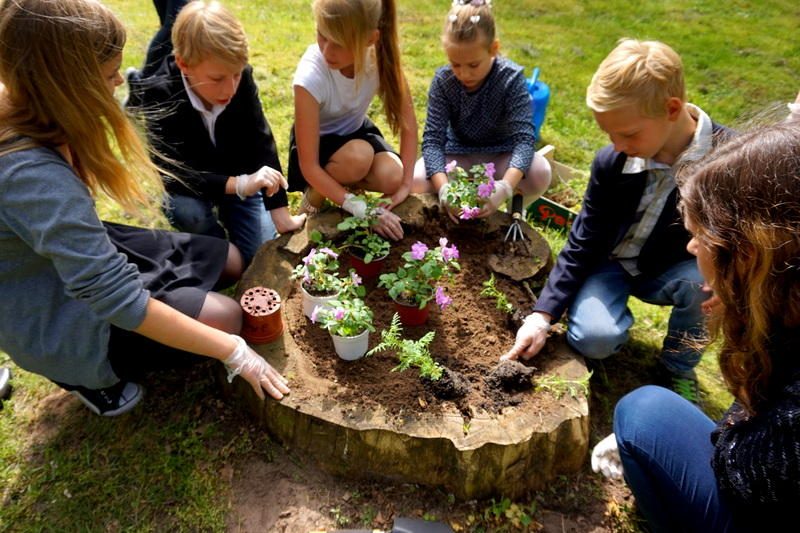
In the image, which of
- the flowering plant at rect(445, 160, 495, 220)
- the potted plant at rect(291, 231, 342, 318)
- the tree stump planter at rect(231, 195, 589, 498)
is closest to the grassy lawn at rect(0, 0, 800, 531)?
the tree stump planter at rect(231, 195, 589, 498)

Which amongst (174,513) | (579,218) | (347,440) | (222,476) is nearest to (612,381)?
(579,218)

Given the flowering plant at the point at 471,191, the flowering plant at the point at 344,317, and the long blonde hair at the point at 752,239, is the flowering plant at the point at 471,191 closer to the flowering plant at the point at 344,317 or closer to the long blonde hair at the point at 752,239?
the flowering plant at the point at 344,317

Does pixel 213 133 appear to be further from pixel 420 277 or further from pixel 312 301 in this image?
pixel 420 277

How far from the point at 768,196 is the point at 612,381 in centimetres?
149

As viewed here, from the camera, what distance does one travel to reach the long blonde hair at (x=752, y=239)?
1.27 m

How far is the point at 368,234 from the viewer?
2.57 m

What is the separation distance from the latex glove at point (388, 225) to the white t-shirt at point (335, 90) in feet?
2.10

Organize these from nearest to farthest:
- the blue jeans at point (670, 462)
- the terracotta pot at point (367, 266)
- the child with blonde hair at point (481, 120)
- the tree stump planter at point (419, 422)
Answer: the blue jeans at point (670, 462)
the tree stump planter at point (419, 422)
the terracotta pot at point (367, 266)
the child with blonde hair at point (481, 120)

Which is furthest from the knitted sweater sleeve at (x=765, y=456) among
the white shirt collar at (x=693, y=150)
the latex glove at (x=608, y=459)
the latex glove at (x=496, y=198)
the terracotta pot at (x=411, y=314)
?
the latex glove at (x=496, y=198)

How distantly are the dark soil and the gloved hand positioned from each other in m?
0.54

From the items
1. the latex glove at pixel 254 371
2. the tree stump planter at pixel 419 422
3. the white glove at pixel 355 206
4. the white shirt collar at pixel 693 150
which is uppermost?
the white shirt collar at pixel 693 150

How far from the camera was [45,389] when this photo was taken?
2.40 metres

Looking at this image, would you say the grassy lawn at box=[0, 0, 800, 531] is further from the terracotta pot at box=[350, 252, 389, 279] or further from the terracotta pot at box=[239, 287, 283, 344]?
the terracotta pot at box=[350, 252, 389, 279]

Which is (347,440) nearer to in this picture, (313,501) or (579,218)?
(313,501)
